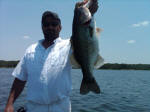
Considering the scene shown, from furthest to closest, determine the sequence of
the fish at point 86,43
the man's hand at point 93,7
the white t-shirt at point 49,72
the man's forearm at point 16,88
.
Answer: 1. the man's forearm at point 16,88
2. the white t-shirt at point 49,72
3. the man's hand at point 93,7
4. the fish at point 86,43

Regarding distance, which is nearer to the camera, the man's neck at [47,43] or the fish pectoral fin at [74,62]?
the fish pectoral fin at [74,62]

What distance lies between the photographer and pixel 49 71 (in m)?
4.12

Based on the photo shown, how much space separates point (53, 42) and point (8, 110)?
1.49 m

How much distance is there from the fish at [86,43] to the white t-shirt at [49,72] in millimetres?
297

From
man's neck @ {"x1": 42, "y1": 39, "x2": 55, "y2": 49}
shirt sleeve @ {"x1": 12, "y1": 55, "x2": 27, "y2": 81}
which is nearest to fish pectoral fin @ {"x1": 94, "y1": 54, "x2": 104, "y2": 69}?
man's neck @ {"x1": 42, "y1": 39, "x2": 55, "y2": 49}

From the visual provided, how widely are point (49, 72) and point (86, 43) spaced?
2.90ft

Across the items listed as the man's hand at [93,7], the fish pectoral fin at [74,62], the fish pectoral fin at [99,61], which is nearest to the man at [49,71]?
the fish pectoral fin at [74,62]

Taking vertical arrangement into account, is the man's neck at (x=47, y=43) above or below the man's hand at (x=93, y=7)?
below

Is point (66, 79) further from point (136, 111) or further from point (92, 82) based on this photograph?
point (136, 111)

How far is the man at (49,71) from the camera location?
4.09 metres

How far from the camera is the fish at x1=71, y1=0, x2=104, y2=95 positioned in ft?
12.0

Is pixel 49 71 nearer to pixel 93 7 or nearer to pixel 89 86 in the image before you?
pixel 89 86

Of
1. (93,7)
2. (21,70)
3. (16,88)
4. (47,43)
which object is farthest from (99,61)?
(16,88)

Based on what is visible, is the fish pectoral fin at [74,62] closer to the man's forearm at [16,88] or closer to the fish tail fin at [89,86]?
the fish tail fin at [89,86]
